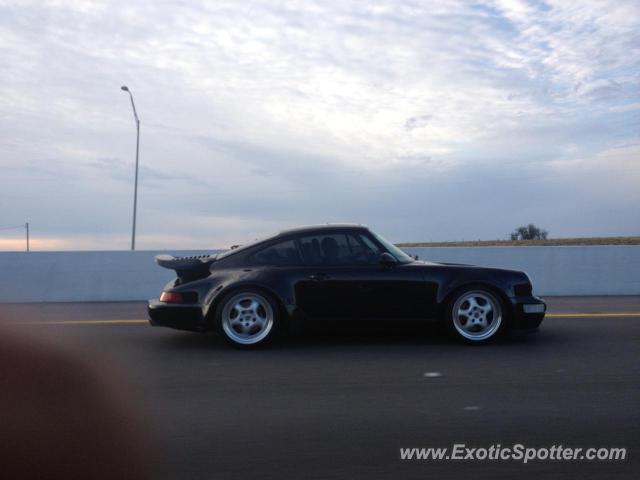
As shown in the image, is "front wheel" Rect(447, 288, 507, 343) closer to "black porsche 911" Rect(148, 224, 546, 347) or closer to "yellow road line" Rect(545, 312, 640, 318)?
"black porsche 911" Rect(148, 224, 546, 347)

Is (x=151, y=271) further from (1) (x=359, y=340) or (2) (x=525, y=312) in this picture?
(2) (x=525, y=312)

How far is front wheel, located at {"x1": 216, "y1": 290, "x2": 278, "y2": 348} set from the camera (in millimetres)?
6508

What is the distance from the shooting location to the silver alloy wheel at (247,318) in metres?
6.52

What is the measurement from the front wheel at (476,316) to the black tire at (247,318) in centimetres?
184

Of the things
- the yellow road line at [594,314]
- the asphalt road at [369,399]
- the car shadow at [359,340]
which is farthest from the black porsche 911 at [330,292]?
the yellow road line at [594,314]

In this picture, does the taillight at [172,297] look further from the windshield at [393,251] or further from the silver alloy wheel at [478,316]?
the silver alloy wheel at [478,316]

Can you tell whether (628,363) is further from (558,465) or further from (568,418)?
(558,465)

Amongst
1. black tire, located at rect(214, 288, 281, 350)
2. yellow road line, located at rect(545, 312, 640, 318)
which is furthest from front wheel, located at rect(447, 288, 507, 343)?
yellow road line, located at rect(545, 312, 640, 318)

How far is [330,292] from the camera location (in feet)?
21.3

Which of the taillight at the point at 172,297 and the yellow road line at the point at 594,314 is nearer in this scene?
the taillight at the point at 172,297

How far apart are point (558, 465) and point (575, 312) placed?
268 inches

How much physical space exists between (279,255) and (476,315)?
217 centimetres

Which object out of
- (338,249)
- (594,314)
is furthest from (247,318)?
(594,314)

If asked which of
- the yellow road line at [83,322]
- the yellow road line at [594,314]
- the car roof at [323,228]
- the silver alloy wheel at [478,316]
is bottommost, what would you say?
the yellow road line at [83,322]
